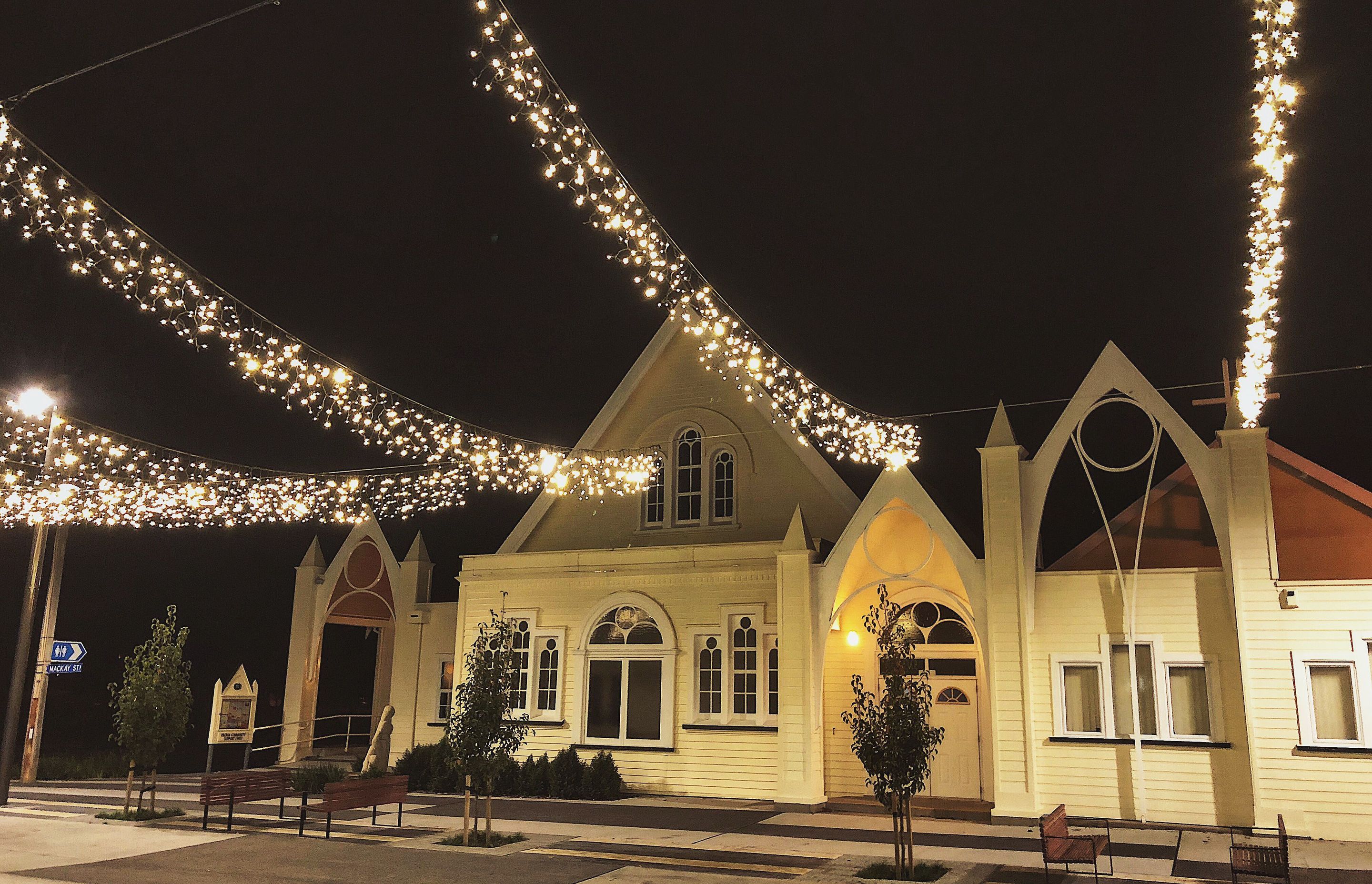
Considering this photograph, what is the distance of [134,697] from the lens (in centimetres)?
1525

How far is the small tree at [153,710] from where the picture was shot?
15102 mm

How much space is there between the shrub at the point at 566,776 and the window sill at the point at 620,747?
42cm

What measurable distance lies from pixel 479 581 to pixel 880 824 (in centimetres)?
1013

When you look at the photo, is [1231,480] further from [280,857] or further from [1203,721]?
[280,857]

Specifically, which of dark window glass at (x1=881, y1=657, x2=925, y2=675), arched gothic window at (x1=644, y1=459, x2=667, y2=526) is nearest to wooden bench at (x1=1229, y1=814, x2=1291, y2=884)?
dark window glass at (x1=881, y1=657, x2=925, y2=675)

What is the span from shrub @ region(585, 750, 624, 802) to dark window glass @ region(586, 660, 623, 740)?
867 millimetres

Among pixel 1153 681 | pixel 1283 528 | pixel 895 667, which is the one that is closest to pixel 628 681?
pixel 895 667

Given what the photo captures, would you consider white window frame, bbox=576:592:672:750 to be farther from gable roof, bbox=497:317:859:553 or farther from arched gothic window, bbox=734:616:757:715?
gable roof, bbox=497:317:859:553

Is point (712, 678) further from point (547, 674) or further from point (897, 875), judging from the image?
point (897, 875)

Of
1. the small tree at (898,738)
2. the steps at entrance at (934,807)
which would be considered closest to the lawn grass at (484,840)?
the small tree at (898,738)

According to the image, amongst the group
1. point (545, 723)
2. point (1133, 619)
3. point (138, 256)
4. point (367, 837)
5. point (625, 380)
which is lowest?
point (367, 837)

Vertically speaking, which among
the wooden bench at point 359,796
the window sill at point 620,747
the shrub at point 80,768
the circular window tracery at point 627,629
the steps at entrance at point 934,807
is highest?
the circular window tracery at point 627,629

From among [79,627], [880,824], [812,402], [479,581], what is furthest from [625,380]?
[79,627]

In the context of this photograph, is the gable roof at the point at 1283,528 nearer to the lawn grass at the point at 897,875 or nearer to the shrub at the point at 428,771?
the lawn grass at the point at 897,875
